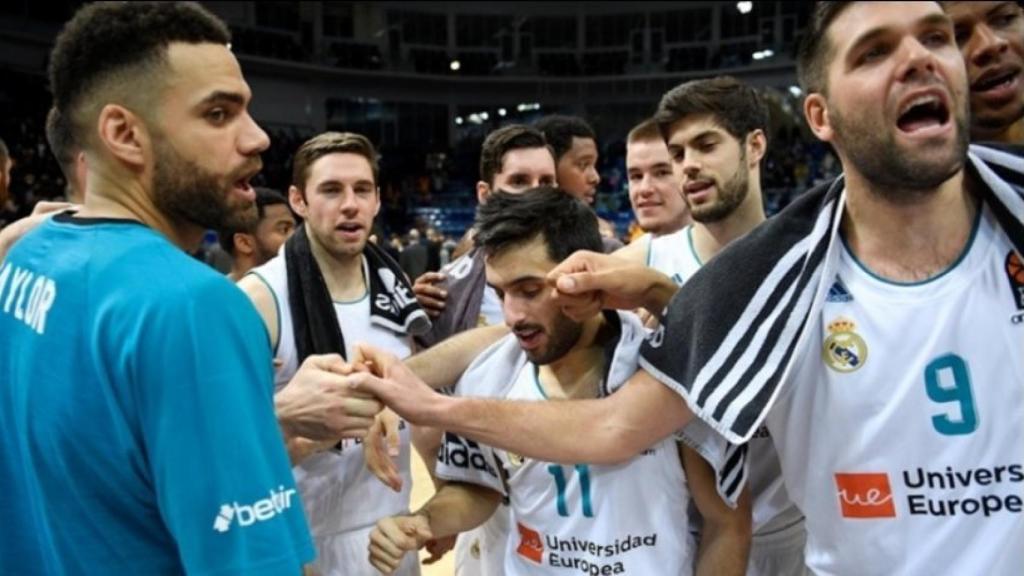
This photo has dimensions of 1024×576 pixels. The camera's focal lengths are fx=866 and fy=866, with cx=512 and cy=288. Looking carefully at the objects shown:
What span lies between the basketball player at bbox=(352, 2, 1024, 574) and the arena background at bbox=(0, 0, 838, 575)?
21.1 meters

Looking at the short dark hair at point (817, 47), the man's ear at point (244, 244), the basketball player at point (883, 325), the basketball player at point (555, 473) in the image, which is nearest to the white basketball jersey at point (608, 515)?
the basketball player at point (555, 473)

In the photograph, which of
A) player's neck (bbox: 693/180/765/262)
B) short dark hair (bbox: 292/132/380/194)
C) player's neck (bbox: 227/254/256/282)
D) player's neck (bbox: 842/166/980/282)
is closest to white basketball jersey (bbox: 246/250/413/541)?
short dark hair (bbox: 292/132/380/194)

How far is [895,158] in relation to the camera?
5.17 feet

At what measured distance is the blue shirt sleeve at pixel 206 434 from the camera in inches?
51.3

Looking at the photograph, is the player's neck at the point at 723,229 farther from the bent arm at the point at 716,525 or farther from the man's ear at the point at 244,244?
the man's ear at the point at 244,244

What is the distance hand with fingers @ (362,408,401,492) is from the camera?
216 cm

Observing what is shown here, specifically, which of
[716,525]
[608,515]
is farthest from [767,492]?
[608,515]

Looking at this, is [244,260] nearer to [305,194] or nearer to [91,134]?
[305,194]

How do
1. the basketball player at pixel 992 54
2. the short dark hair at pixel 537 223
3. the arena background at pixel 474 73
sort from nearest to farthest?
1. the basketball player at pixel 992 54
2. the short dark hair at pixel 537 223
3. the arena background at pixel 474 73

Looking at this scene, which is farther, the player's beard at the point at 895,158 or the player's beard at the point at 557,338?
the player's beard at the point at 557,338

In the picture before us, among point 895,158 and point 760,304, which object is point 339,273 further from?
point 895,158

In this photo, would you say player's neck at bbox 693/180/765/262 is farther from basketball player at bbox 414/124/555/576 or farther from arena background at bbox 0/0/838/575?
arena background at bbox 0/0/838/575

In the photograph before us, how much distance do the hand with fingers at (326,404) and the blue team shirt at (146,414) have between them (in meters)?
0.56

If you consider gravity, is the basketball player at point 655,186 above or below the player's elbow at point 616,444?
above
